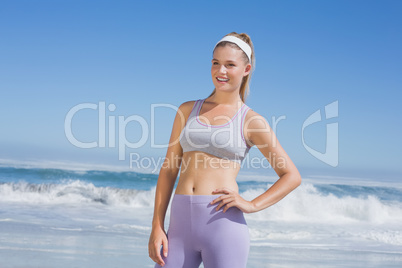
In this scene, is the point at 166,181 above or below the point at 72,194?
above

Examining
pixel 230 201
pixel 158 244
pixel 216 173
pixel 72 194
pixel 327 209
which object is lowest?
pixel 327 209

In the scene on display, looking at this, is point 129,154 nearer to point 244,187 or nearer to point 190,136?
point 244,187

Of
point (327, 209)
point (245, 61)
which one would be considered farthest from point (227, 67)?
point (327, 209)

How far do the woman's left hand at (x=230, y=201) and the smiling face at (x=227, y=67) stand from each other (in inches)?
18.8

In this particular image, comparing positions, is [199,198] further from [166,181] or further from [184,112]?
[184,112]

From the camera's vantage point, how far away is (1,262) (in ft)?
17.4

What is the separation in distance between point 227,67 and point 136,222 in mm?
8658

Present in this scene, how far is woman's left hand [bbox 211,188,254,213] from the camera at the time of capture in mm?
2047

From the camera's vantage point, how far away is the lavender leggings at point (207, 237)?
2078 millimetres

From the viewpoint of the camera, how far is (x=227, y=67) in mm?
2195

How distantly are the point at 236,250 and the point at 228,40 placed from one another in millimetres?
928

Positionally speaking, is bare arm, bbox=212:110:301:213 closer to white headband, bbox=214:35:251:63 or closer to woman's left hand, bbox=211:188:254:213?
woman's left hand, bbox=211:188:254:213

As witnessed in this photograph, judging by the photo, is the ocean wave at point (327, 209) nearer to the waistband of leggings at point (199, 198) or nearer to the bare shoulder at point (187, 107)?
the bare shoulder at point (187, 107)

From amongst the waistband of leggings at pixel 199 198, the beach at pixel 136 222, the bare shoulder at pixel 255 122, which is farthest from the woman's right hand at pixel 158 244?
the beach at pixel 136 222
